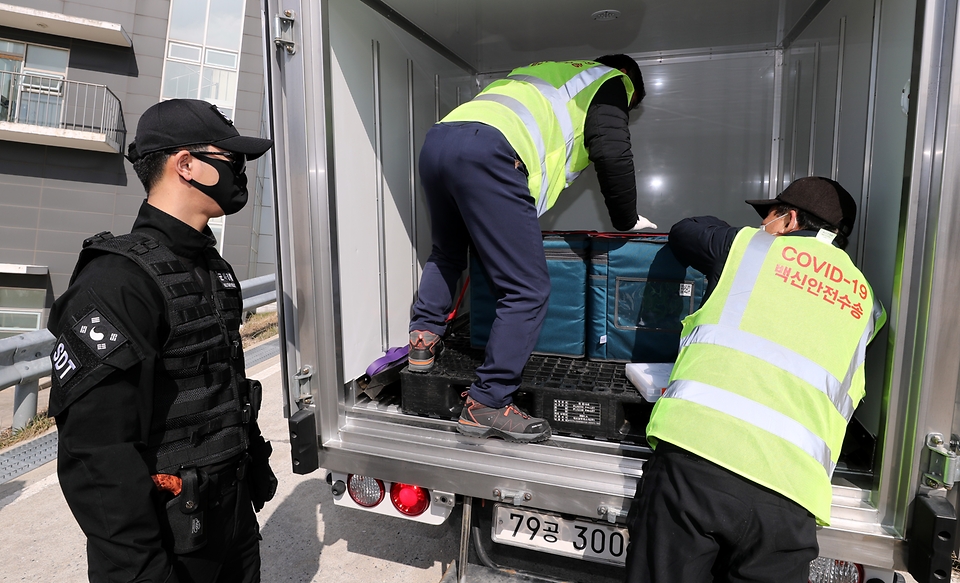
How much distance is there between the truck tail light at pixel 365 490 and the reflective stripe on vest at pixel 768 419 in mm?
1241

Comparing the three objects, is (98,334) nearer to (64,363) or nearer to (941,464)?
(64,363)

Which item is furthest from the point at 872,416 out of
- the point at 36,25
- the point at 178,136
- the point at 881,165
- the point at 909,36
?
the point at 36,25

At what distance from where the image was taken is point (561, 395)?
2.10 m

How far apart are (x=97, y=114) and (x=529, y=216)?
14.5 meters

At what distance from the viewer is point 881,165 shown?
6.31 ft

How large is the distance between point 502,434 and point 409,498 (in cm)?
42

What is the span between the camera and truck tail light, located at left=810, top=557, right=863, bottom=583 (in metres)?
1.60

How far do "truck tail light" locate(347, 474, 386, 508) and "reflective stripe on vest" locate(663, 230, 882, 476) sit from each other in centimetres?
116

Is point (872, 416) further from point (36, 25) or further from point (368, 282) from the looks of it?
point (36, 25)

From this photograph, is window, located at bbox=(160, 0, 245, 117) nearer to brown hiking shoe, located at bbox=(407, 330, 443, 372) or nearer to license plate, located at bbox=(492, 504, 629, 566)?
brown hiking shoe, located at bbox=(407, 330, 443, 372)

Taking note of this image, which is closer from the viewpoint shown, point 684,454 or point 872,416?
point 684,454

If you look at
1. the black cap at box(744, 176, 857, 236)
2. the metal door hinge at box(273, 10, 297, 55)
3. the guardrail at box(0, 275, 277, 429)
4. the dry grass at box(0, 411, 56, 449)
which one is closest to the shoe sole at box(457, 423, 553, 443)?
the black cap at box(744, 176, 857, 236)

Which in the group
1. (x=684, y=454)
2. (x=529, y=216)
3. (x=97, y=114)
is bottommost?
(x=684, y=454)

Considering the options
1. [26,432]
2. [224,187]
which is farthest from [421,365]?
[26,432]
